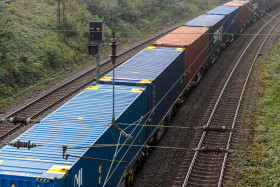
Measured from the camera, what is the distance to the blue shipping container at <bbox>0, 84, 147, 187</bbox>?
1076 centimetres

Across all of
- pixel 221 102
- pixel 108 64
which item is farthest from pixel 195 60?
pixel 108 64


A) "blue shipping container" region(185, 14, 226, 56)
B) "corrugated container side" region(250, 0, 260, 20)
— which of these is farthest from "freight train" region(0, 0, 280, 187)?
"corrugated container side" region(250, 0, 260, 20)

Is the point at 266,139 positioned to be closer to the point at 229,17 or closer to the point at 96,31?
the point at 96,31

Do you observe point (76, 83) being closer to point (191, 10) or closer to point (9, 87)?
point (9, 87)

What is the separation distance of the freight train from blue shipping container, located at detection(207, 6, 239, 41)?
12.0 meters

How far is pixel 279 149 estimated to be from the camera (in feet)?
64.4

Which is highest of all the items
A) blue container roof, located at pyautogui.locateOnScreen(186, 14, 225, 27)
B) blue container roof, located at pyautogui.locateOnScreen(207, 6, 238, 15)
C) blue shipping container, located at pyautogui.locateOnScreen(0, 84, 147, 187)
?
blue container roof, located at pyautogui.locateOnScreen(207, 6, 238, 15)

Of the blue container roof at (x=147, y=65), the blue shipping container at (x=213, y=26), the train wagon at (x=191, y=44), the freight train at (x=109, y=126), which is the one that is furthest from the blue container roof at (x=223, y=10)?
the blue container roof at (x=147, y=65)

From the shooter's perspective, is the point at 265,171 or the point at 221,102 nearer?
the point at 265,171

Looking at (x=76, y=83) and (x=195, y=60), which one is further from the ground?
(x=195, y=60)

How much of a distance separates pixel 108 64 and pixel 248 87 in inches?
505

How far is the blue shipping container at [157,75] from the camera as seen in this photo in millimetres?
20266

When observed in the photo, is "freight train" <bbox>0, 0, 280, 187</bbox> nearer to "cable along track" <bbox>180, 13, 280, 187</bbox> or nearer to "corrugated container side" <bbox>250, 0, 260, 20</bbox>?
"cable along track" <bbox>180, 13, 280, 187</bbox>

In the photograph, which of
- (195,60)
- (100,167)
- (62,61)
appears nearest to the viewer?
(100,167)
